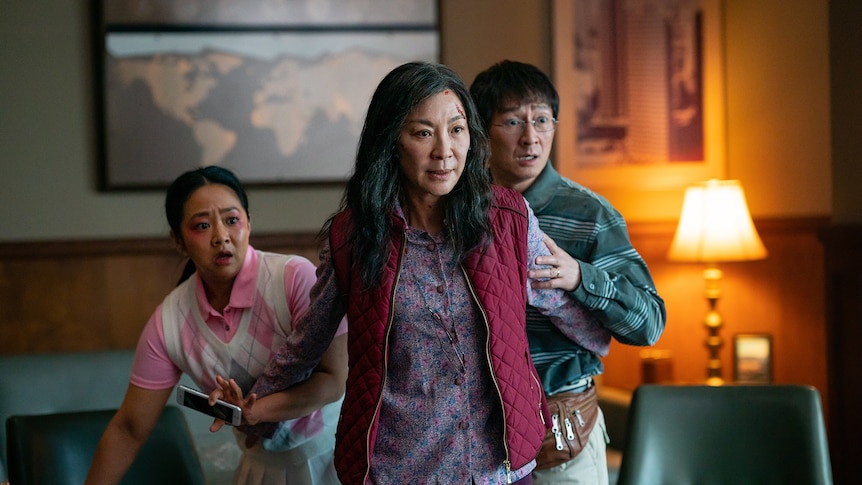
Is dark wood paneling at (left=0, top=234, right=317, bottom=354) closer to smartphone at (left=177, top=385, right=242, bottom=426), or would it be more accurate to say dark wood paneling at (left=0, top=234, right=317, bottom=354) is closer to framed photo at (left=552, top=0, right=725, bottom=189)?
framed photo at (left=552, top=0, right=725, bottom=189)

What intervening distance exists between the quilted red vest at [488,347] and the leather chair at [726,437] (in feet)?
1.92

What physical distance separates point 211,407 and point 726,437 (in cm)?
107

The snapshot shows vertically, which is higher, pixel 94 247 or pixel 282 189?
pixel 282 189

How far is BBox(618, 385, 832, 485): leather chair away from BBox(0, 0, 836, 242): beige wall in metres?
2.08

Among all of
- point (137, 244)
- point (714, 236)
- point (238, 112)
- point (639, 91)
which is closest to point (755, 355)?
point (714, 236)

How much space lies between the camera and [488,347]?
1458 millimetres

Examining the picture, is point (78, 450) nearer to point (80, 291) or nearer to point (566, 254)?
point (566, 254)

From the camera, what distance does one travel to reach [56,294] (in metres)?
3.97

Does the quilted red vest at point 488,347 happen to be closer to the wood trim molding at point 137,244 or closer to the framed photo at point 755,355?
the wood trim molding at point 137,244

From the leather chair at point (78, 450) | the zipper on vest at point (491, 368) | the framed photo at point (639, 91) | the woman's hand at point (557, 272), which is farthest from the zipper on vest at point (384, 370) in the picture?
the framed photo at point (639, 91)

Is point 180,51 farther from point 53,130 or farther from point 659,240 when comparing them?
A: point 659,240

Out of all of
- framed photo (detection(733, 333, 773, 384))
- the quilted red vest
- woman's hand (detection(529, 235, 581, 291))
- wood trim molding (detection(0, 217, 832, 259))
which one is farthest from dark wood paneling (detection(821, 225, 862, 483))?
the quilted red vest

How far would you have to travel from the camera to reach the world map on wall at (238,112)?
13.1 ft

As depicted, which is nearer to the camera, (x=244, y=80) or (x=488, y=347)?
(x=488, y=347)
